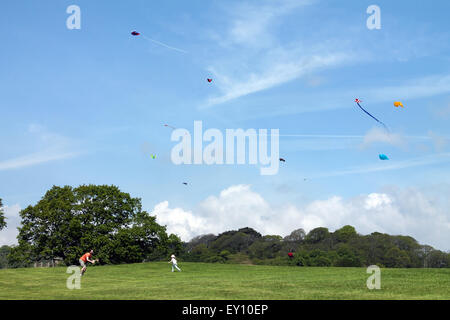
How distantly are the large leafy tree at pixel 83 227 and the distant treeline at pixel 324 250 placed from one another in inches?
1516

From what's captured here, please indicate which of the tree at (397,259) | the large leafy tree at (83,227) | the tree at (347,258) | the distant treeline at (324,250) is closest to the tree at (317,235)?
the distant treeline at (324,250)

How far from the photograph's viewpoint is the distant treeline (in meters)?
97.8

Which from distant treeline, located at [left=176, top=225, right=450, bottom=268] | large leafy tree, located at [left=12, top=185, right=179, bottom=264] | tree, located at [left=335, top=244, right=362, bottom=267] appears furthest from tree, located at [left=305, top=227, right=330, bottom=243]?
large leafy tree, located at [left=12, top=185, right=179, bottom=264]

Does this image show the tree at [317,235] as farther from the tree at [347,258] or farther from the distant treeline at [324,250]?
the tree at [347,258]

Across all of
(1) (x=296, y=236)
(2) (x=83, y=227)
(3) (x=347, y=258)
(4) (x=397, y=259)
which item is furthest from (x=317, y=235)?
(2) (x=83, y=227)

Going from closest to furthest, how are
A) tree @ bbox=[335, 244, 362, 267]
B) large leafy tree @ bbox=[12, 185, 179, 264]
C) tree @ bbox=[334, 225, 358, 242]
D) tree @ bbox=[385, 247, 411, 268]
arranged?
large leafy tree @ bbox=[12, 185, 179, 264], tree @ bbox=[335, 244, 362, 267], tree @ bbox=[385, 247, 411, 268], tree @ bbox=[334, 225, 358, 242]

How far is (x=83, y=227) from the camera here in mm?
66062

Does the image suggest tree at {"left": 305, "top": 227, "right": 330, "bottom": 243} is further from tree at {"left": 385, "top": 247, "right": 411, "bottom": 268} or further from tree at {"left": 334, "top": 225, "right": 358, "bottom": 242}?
tree at {"left": 385, "top": 247, "right": 411, "bottom": 268}

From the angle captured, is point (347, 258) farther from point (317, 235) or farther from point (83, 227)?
point (83, 227)

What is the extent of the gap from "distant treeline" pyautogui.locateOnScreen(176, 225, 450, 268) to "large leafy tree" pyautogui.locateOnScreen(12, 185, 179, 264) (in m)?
38.5

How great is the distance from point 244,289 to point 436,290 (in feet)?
34.0

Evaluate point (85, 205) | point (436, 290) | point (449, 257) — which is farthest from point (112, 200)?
point (449, 257)

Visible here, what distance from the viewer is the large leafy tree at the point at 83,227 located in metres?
65.3
